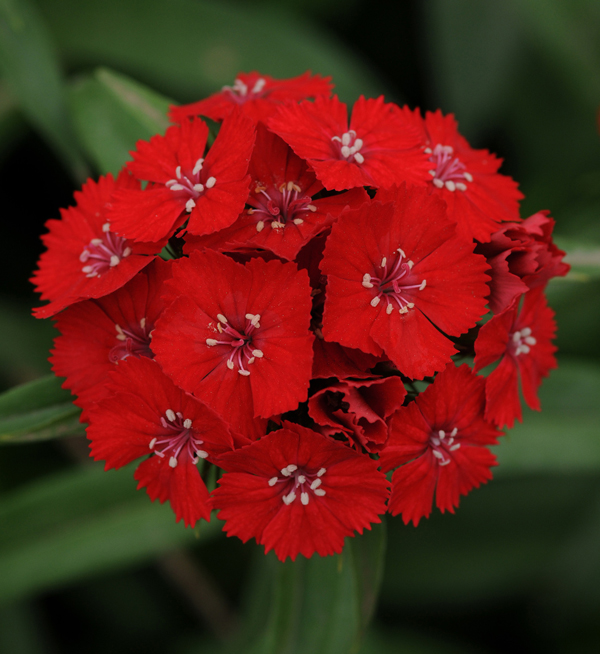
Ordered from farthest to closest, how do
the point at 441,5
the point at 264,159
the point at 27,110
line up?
the point at 441,5 < the point at 27,110 < the point at 264,159

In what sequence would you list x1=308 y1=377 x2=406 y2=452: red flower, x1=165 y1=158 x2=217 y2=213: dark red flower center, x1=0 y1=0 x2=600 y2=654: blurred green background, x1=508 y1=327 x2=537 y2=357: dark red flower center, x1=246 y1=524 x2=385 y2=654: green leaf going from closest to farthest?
x1=308 y1=377 x2=406 y2=452: red flower
x1=165 y1=158 x2=217 y2=213: dark red flower center
x1=508 y1=327 x2=537 y2=357: dark red flower center
x1=246 y1=524 x2=385 y2=654: green leaf
x1=0 y1=0 x2=600 y2=654: blurred green background

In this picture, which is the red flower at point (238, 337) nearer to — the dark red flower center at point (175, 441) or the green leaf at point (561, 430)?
the dark red flower center at point (175, 441)

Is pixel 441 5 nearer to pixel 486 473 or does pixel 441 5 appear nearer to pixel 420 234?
pixel 420 234

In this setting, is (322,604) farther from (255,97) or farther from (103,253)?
(255,97)

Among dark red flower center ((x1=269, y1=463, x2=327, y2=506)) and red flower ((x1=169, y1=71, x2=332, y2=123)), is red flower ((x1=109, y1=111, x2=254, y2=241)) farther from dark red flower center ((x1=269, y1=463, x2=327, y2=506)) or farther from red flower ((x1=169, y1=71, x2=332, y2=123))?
dark red flower center ((x1=269, y1=463, x2=327, y2=506))

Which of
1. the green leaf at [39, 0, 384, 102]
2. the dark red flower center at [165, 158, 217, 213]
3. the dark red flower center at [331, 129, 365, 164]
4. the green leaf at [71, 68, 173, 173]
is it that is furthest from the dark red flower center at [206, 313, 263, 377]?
the green leaf at [39, 0, 384, 102]

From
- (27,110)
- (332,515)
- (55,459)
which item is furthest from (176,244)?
(55,459)

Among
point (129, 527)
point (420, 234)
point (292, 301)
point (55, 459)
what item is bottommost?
point (55, 459)
